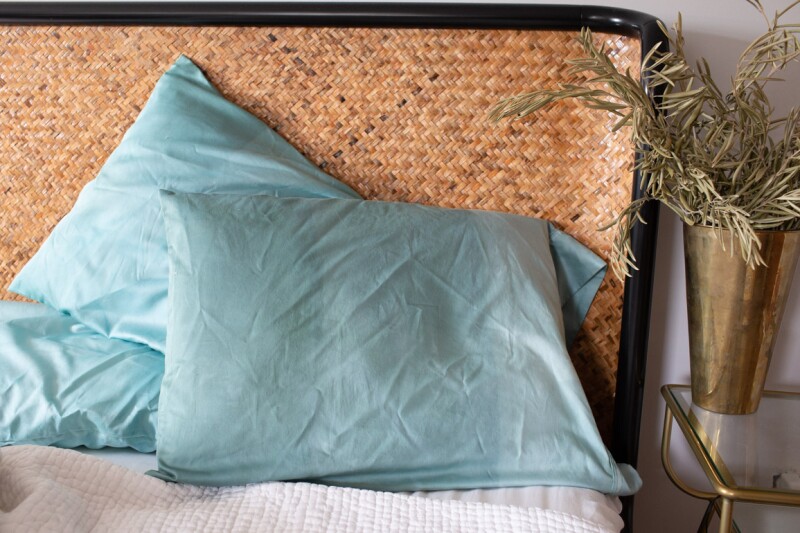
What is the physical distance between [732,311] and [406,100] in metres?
0.64

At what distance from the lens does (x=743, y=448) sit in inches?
41.8

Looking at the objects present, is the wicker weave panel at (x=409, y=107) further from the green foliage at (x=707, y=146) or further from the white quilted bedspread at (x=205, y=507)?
the white quilted bedspread at (x=205, y=507)

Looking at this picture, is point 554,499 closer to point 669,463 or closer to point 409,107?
point 669,463

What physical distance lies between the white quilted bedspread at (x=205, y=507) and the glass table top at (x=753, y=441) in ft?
0.98

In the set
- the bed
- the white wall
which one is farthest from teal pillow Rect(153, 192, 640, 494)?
the white wall

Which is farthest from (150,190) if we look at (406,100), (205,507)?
(205,507)

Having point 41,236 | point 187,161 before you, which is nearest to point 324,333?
point 187,161

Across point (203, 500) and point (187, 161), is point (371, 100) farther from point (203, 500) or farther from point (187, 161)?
point (203, 500)

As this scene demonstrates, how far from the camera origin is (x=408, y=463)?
932mm

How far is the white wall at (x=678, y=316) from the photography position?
121cm

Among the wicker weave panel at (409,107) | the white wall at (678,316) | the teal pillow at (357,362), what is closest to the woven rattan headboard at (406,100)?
the wicker weave panel at (409,107)

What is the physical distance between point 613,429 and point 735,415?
0.68ft

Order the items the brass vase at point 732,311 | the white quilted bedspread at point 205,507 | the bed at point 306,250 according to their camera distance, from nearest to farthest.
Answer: the white quilted bedspread at point 205,507 → the bed at point 306,250 → the brass vase at point 732,311

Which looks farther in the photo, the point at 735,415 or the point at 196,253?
the point at 735,415
